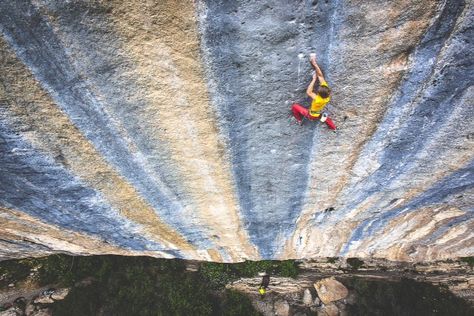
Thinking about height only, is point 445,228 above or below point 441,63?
below

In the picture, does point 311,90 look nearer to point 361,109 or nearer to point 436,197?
point 361,109

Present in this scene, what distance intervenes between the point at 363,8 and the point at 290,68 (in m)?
0.77

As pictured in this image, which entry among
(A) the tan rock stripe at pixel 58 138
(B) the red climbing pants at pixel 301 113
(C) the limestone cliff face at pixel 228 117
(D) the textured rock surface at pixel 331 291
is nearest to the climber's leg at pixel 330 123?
(B) the red climbing pants at pixel 301 113

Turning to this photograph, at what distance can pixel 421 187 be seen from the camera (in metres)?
4.51

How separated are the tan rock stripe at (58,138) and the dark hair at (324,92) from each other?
8.74 feet

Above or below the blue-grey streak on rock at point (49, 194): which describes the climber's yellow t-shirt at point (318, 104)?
below

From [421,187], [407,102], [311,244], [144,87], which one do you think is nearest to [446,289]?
[311,244]

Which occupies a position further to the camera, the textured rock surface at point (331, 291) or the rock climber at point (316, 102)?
the textured rock surface at point (331, 291)

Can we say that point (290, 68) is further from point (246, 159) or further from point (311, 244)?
point (311, 244)

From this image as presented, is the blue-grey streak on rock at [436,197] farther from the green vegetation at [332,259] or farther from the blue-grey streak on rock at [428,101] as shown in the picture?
the green vegetation at [332,259]

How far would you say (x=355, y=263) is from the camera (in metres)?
9.02

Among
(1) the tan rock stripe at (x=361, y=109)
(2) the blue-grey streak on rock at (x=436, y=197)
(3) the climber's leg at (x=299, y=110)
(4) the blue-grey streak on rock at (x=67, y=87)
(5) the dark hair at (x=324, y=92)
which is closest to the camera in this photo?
(4) the blue-grey streak on rock at (x=67, y=87)

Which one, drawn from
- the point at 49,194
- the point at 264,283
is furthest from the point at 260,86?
the point at 264,283

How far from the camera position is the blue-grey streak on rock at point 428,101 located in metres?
2.52
